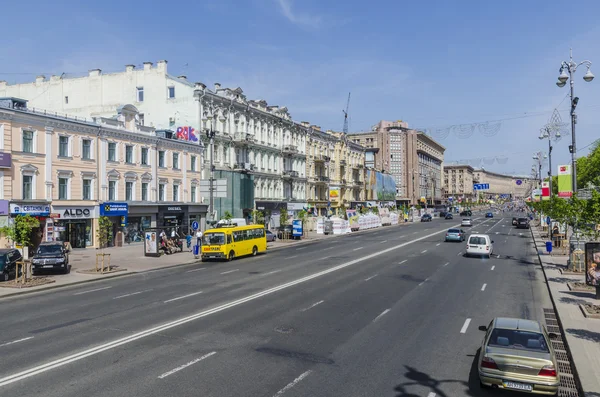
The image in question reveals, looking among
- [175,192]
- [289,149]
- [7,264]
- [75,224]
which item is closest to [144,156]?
[175,192]

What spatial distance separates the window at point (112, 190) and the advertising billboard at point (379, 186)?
7046 centimetres

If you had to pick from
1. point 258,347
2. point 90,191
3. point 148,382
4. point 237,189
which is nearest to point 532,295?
point 258,347

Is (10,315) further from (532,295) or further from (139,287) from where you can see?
Result: (532,295)

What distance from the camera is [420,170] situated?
161m

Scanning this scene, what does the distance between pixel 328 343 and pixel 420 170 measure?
6046 inches

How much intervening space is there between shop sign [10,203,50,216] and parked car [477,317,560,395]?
33.7 meters

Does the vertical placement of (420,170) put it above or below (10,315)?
above

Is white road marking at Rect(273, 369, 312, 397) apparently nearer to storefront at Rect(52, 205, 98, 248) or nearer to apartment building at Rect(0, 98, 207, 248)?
apartment building at Rect(0, 98, 207, 248)

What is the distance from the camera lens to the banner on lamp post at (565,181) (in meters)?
27.6

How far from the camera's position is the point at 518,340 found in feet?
32.0

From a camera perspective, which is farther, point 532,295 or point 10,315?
point 532,295

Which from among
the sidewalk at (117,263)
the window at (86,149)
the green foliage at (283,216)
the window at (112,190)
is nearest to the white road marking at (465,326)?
the sidewalk at (117,263)

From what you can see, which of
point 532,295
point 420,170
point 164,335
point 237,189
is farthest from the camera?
point 420,170

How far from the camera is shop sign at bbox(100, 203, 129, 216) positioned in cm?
4103
